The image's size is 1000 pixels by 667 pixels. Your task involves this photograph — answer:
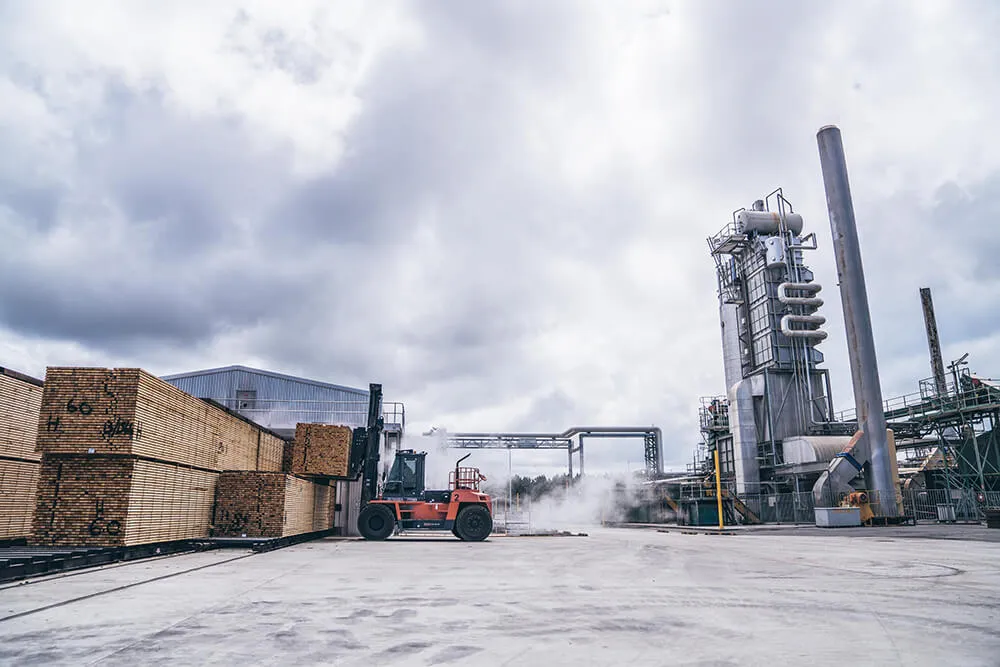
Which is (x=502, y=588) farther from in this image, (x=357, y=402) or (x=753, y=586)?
(x=357, y=402)

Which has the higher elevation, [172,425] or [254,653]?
[172,425]

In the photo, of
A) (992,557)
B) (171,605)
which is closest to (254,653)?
(171,605)

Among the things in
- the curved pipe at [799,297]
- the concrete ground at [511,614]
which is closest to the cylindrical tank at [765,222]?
the curved pipe at [799,297]

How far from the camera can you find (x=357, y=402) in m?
33.8

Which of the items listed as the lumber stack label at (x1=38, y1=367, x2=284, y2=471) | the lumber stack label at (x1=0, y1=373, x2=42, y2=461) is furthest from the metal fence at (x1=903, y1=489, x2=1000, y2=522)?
the lumber stack label at (x1=0, y1=373, x2=42, y2=461)

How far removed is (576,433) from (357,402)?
824 inches

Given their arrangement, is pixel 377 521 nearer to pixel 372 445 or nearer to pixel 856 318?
pixel 372 445

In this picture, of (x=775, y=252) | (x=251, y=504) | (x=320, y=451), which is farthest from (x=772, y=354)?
(x=251, y=504)

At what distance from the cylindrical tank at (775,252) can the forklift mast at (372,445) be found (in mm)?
26071

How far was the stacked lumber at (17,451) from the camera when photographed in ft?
40.9

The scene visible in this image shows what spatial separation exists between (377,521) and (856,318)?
80.1ft

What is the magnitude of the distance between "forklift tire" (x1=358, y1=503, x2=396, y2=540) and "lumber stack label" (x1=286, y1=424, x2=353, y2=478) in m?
1.96

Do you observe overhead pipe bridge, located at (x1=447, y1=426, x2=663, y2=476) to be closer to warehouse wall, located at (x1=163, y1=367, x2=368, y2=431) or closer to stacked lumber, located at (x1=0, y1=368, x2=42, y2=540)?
warehouse wall, located at (x1=163, y1=367, x2=368, y2=431)

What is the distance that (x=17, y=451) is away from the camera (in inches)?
500
